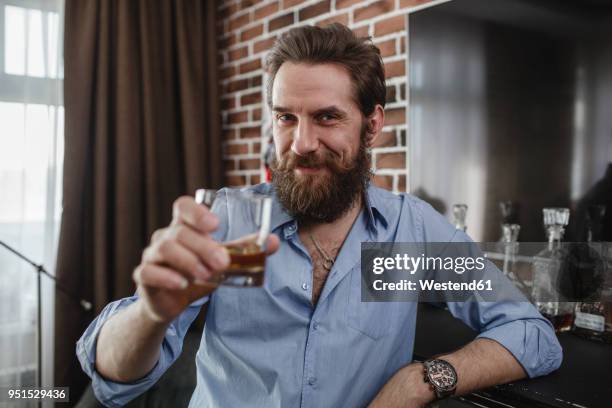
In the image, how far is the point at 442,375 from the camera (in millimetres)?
1021

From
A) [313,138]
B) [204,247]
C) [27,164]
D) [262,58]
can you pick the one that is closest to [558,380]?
[313,138]

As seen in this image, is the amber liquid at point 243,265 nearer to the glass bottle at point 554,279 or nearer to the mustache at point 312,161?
the mustache at point 312,161

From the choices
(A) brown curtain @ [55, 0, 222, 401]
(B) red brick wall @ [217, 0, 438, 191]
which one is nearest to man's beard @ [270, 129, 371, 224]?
(B) red brick wall @ [217, 0, 438, 191]

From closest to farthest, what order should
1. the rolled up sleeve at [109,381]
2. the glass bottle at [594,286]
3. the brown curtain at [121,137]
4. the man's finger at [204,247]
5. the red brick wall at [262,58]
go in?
the man's finger at [204,247] < the rolled up sleeve at [109,381] < the glass bottle at [594,286] < the red brick wall at [262,58] < the brown curtain at [121,137]

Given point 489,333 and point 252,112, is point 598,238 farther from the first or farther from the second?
point 252,112

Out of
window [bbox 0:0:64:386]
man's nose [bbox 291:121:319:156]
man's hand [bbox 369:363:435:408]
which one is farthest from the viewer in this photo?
window [bbox 0:0:64:386]

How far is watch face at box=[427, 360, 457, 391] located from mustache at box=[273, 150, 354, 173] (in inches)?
19.5

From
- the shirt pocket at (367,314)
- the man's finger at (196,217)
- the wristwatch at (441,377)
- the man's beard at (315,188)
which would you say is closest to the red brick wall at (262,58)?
the man's beard at (315,188)

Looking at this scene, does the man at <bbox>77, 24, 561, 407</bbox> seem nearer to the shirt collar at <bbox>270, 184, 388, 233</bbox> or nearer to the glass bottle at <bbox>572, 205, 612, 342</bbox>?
the shirt collar at <bbox>270, 184, 388, 233</bbox>

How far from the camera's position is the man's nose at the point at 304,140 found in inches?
44.3

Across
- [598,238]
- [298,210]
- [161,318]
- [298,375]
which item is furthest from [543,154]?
[161,318]

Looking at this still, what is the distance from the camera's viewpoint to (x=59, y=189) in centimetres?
220

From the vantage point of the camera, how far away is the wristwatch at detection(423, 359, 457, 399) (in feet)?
3.30

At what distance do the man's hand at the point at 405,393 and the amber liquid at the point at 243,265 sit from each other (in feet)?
1.64
